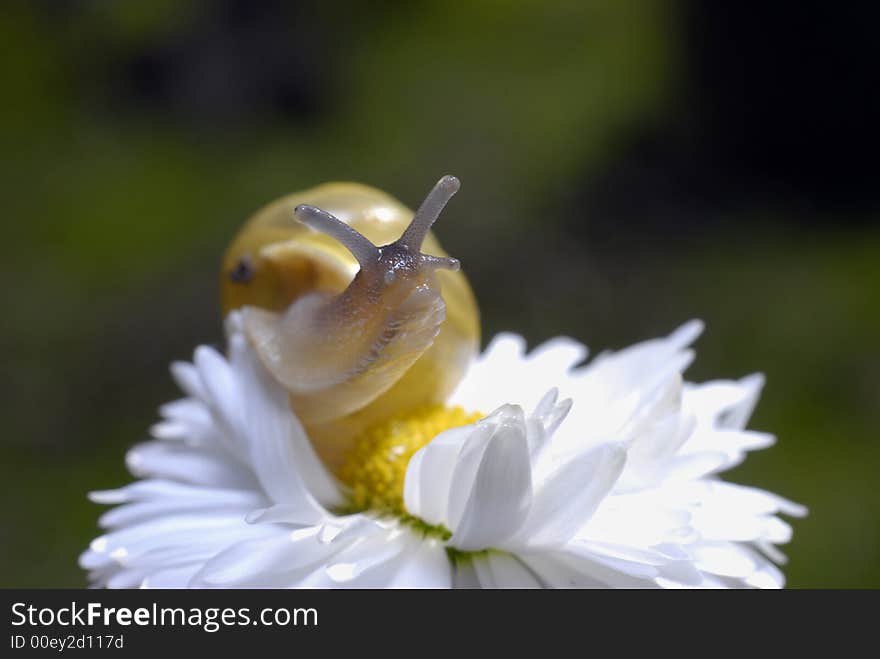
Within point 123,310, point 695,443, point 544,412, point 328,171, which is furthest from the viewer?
point 328,171

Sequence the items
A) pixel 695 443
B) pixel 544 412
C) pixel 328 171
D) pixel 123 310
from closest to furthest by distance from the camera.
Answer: pixel 544 412
pixel 695 443
pixel 123 310
pixel 328 171

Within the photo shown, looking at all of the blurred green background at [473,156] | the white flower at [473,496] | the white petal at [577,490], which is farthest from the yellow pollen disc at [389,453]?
the blurred green background at [473,156]

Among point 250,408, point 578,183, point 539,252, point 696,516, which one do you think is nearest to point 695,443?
point 696,516

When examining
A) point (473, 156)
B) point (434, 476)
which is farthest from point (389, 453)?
point (473, 156)

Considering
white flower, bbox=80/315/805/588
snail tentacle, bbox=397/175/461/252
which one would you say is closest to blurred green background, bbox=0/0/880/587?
white flower, bbox=80/315/805/588

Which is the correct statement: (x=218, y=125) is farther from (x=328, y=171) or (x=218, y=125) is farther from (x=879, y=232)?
(x=879, y=232)

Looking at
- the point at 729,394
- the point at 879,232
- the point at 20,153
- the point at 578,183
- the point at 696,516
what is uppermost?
the point at 20,153

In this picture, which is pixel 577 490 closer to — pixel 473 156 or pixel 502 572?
pixel 502 572
